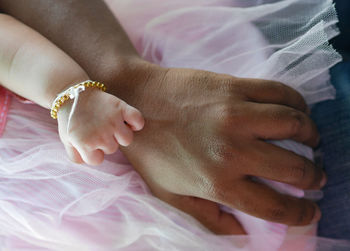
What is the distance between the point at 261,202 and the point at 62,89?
38 cm

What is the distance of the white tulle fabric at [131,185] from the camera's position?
69 cm

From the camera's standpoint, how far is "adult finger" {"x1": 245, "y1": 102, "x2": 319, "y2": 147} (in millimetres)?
681

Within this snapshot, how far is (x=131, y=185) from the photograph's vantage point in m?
0.75

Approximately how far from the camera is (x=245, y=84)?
27.9 inches

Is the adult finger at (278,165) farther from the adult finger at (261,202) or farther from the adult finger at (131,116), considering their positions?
the adult finger at (131,116)

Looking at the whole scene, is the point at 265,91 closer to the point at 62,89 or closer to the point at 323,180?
the point at 323,180

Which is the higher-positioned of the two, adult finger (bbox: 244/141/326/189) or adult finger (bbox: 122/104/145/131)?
adult finger (bbox: 122/104/145/131)

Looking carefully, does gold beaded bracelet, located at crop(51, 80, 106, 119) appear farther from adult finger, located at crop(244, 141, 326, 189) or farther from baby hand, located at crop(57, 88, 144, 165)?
adult finger, located at crop(244, 141, 326, 189)

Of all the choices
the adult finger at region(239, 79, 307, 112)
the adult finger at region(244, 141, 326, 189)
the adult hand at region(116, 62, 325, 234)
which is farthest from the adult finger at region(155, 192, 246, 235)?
the adult finger at region(239, 79, 307, 112)

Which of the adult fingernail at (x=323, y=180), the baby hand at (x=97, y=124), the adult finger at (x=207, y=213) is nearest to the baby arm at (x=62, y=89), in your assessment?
the baby hand at (x=97, y=124)

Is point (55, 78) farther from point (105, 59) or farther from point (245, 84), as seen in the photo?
point (245, 84)

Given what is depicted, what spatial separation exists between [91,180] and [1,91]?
0.82ft

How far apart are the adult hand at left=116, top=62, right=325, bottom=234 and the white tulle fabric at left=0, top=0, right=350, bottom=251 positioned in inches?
1.2

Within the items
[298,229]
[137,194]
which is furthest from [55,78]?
[298,229]
